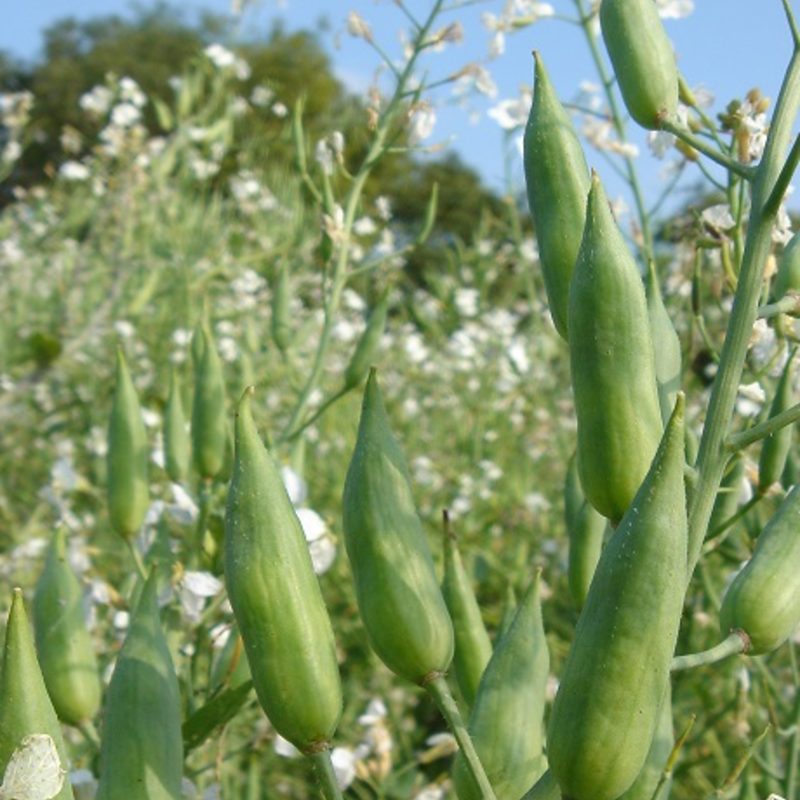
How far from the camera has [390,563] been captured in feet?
1.55

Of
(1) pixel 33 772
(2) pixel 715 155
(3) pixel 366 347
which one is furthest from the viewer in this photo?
(3) pixel 366 347

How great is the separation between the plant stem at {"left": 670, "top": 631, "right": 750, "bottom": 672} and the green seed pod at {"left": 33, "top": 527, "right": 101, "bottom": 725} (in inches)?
14.0

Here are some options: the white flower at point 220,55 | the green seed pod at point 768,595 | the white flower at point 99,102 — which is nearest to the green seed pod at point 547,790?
the green seed pod at point 768,595

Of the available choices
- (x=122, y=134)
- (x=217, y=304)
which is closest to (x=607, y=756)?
(x=122, y=134)

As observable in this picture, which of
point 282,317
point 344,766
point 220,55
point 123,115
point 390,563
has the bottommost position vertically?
point 344,766

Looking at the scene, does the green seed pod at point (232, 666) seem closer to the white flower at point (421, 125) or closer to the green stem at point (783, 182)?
the green stem at point (783, 182)

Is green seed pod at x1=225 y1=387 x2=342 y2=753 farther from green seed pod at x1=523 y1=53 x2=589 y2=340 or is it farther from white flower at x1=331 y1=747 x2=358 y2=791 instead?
white flower at x1=331 y1=747 x2=358 y2=791

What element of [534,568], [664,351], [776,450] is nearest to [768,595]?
[664,351]

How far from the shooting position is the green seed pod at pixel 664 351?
1.70 feet

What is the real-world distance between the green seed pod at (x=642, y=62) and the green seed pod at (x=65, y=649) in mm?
431

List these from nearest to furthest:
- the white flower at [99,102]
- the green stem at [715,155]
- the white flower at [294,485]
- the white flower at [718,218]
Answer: the green stem at [715,155] → the white flower at [718,218] → the white flower at [294,485] → the white flower at [99,102]

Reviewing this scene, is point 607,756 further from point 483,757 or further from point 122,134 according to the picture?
point 122,134

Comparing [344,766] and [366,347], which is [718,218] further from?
[344,766]

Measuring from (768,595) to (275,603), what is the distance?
208 millimetres
